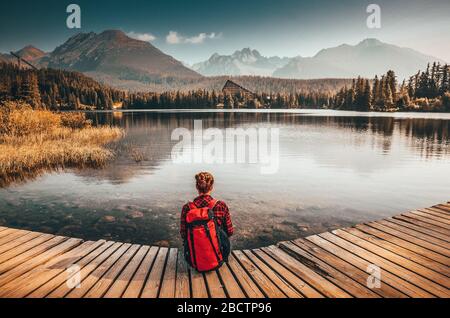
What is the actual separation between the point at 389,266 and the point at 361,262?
21.4 inches

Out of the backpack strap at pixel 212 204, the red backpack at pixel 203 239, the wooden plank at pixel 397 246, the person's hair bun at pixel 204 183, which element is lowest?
the wooden plank at pixel 397 246

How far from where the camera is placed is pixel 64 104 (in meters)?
187

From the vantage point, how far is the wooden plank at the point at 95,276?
520 centimetres

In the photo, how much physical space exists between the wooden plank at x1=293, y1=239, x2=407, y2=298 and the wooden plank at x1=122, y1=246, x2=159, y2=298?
3690 millimetres

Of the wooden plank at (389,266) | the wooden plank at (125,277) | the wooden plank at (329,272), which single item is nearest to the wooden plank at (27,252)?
the wooden plank at (125,277)

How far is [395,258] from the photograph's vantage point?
664cm

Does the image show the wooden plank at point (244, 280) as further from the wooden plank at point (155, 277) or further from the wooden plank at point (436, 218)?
the wooden plank at point (436, 218)

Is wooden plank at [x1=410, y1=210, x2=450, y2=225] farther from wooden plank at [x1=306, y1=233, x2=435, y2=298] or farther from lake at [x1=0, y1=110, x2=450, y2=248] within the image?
wooden plank at [x1=306, y1=233, x2=435, y2=298]

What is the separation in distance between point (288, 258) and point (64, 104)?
21112 centimetres

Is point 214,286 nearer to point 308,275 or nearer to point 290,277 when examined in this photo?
point 290,277

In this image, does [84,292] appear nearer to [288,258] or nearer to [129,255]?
[129,255]

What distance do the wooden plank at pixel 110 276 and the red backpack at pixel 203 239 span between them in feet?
4.96

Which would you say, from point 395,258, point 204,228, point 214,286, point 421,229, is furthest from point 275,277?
point 421,229
